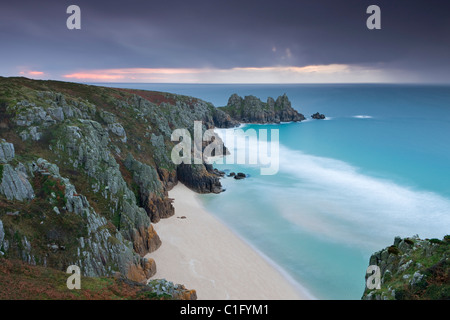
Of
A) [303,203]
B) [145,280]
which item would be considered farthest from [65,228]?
[303,203]

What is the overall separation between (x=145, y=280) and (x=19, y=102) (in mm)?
33956

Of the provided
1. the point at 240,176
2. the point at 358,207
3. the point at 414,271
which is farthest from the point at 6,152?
the point at 358,207

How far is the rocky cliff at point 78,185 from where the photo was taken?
31.0m

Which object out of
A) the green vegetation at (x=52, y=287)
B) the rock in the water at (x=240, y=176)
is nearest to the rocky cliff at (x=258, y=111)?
the rock in the water at (x=240, y=176)

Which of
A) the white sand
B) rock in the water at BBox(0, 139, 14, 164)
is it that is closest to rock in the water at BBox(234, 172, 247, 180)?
the white sand

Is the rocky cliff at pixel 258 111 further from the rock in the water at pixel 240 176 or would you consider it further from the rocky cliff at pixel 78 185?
the rocky cliff at pixel 78 185

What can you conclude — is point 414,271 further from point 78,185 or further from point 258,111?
point 258,111

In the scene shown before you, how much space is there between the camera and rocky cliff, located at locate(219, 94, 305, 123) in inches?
6861

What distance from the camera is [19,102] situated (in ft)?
156

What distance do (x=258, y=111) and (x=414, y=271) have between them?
156011 mm

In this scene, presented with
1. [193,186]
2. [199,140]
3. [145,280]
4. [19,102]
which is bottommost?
[145,280]

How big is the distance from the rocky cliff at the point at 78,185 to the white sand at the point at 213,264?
2427mm

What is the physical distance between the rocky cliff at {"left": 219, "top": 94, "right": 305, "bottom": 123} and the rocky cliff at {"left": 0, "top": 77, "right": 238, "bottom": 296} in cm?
11005

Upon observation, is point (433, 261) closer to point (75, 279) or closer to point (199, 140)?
point (75, 279)
